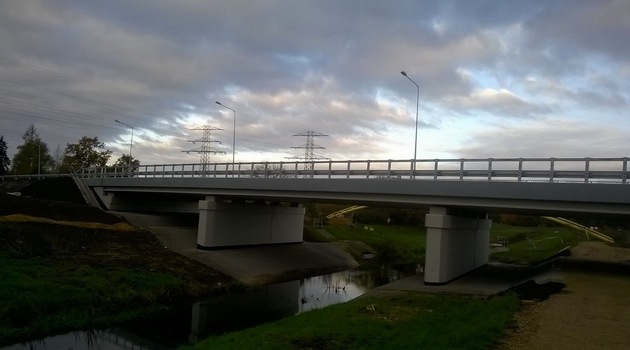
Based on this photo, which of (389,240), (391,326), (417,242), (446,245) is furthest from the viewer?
(417,242)

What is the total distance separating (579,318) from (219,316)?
54.0ft

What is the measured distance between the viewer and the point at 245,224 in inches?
1788

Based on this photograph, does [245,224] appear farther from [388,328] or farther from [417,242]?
[417,242]

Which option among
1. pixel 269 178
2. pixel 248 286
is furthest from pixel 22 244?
pixel 269 178

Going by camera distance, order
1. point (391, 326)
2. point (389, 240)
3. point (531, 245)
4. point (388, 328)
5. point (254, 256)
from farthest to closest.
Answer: point (389, 240), point (531, 245), point (254, 256), point (391, 326), point (388, 328)

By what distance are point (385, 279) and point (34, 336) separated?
26.4 m

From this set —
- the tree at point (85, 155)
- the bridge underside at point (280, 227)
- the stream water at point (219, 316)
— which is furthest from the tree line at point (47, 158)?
the stream water at point (219, 316)

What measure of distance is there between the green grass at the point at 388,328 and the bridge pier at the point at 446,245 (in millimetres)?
6293

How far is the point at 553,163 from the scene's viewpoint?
2609 cm

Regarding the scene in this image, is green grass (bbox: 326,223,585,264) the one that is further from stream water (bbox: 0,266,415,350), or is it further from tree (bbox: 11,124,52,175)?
tree (bbox: 11,124,52,175)

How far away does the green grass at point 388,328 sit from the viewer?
14547 millimetres

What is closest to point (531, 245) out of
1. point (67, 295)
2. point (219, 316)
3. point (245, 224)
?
point (245, 224)

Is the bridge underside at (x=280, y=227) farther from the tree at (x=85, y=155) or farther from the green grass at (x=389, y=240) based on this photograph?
the tree at (x=85, y=155)

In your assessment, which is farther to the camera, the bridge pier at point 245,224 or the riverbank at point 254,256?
the bridge pier at point 245,224
